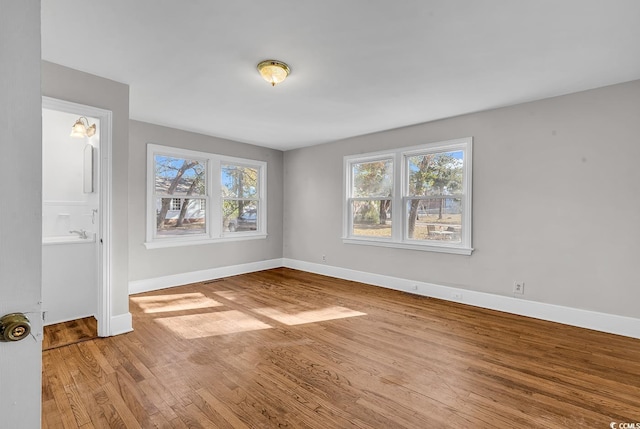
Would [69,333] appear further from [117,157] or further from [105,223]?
[117,157]

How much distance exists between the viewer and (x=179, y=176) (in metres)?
4.90

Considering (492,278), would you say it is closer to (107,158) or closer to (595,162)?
(595,162)

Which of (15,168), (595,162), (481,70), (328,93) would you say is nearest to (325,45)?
(328,93)

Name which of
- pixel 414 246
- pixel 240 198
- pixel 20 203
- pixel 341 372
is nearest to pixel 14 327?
pixel 20 203

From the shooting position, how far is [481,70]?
2764 millimetres

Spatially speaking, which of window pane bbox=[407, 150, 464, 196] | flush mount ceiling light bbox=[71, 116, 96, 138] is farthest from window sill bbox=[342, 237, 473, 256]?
flush mount ceiling light bbox=[71, 116, 96, 138]

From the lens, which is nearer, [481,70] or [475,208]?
[481,70]

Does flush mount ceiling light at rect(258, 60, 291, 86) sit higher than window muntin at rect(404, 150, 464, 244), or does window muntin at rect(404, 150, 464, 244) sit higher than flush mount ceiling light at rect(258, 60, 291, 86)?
flush mount ceiling light at rect(258, 60, 291, 86)

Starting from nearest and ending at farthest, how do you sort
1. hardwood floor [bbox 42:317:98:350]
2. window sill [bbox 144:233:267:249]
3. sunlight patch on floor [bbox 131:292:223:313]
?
hardwood floor [bbox 42:317:98:350] < sunlight patch on floor [bbox 131:292:223:313] < window sill [bbox 144:233:267:249]

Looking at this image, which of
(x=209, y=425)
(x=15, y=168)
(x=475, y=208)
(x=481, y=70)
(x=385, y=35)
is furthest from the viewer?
(x=475, y=208)

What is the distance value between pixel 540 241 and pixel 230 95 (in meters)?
3.90

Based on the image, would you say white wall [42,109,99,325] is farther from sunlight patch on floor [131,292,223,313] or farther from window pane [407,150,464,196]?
window pane [407,150,464,196]

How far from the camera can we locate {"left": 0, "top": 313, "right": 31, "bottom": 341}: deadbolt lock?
59 centimetres

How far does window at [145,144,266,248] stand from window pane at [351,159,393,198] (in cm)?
191
